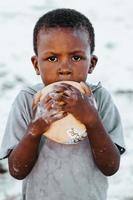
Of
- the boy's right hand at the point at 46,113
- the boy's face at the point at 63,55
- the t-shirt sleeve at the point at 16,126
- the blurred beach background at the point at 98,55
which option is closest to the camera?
the boy's right hand at the point at 46,113

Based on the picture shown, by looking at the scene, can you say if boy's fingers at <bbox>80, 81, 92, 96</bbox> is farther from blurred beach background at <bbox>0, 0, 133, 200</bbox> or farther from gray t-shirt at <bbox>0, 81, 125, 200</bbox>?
blurred beach background at <bbox>0, 0, 133, 200</bbox>

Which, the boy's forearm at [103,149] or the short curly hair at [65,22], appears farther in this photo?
the short curly hair at [65,22]

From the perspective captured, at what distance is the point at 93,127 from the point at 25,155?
0.31m

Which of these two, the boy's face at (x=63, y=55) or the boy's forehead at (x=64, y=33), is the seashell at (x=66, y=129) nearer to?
the boy's face at (x=63, y=55)

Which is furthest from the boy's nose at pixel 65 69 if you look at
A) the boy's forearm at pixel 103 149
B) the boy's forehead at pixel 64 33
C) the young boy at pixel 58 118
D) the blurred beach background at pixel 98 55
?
the blurred beach background at pixel 98 55

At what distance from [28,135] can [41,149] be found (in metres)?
0.14

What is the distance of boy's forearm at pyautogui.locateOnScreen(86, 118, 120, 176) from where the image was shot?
2.37m

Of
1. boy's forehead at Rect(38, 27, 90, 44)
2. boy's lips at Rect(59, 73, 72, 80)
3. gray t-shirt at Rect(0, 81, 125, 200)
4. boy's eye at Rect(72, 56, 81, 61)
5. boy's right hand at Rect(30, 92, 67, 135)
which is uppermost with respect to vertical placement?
boy's forehead at Rect(38, 27, 90, 44)

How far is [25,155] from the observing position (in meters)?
2.40

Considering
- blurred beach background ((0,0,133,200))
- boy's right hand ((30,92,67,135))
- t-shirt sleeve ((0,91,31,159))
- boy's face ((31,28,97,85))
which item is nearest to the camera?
boy's right hand ((30,92,67,135))

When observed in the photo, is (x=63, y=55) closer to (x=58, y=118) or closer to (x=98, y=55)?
(x=58, y=118)

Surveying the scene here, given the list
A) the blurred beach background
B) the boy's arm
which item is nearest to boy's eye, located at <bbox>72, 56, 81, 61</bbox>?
the boy's arm

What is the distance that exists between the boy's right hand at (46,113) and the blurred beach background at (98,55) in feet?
3.81

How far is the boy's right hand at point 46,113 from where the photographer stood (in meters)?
2.28
